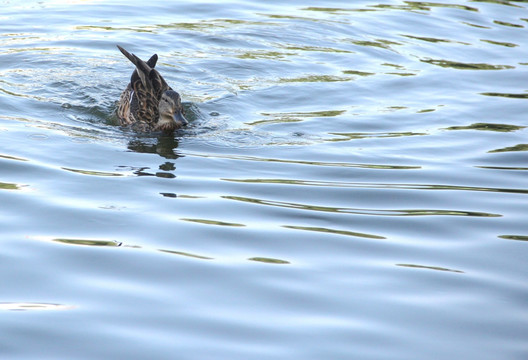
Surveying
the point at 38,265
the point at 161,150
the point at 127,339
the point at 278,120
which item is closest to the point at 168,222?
the point at 38,265

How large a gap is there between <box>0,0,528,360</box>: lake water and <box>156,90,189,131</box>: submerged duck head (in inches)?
6.6

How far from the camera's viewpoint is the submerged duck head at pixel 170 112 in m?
10.3

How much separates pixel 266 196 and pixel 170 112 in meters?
2.74

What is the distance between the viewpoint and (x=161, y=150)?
970 cm

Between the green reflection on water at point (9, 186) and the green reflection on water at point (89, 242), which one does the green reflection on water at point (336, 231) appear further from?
the green reflection on water at point (9, 186)

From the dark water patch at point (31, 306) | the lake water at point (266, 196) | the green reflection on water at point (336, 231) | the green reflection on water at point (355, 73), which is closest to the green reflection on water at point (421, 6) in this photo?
the lake water at point (266, 196)

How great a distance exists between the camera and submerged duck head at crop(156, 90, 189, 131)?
1027cm

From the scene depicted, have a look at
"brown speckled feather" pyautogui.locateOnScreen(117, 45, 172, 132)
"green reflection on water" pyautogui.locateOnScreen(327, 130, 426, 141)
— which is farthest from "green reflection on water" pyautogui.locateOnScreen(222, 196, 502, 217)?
"brown speckled feather" pyautogui.locateOnScreen(117, 45, 172, 132)

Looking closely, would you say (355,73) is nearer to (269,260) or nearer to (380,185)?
(380,185)

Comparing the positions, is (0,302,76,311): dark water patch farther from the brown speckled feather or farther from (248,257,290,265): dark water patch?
the brown speckled feather

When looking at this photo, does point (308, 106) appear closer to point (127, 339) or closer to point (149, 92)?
point (149, 92)

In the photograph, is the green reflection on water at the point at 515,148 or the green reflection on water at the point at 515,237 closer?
the green reflection on water at the point at 515,237

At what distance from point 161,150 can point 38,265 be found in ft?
11.9

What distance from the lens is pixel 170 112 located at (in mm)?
10312
